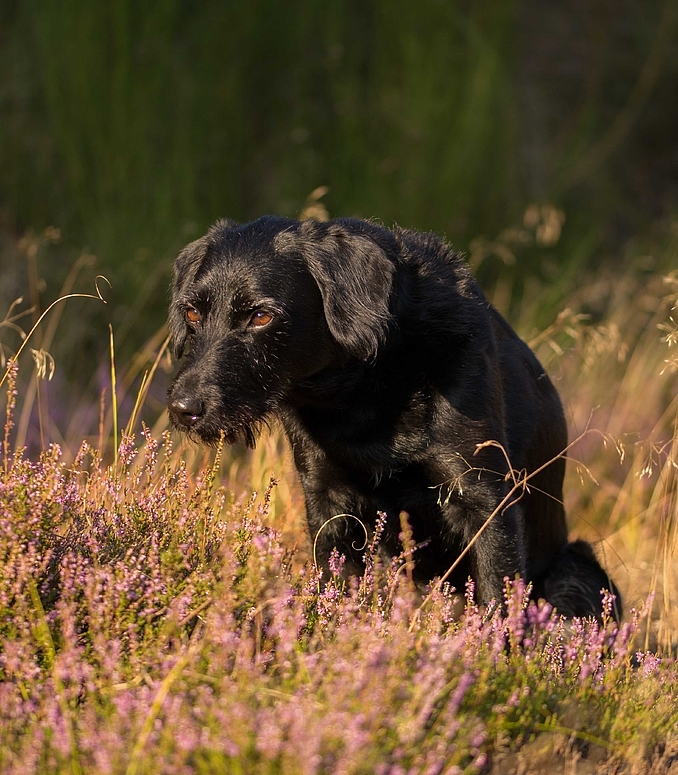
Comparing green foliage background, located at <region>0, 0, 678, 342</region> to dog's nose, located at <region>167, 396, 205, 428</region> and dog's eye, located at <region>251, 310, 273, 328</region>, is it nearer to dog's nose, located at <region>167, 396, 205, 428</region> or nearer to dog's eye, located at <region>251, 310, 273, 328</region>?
dog's eye, located at <region>251, 310, 273, 328</region>

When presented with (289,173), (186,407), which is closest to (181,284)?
(186,407)

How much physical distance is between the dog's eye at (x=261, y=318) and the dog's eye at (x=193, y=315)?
207 millimetres

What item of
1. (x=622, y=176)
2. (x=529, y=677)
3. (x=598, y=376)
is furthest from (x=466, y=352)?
(x=622, y=176)

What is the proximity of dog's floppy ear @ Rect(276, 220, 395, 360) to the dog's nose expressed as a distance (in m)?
0.50

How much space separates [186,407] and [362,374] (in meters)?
0.64

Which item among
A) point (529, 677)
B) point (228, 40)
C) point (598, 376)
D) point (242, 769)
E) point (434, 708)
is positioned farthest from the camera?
point (228, 40)

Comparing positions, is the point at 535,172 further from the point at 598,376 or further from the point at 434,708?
the point at 434,708

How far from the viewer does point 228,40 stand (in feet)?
25.9

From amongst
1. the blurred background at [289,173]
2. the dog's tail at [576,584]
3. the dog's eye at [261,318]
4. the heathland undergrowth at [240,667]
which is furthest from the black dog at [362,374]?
the blurred background at [289,173]

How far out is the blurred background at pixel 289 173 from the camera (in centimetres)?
658

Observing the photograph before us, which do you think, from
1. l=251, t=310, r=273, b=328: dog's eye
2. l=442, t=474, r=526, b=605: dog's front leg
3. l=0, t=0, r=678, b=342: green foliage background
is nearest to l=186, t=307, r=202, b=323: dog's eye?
l=251, t=310, r=273, b=328: dog's eye

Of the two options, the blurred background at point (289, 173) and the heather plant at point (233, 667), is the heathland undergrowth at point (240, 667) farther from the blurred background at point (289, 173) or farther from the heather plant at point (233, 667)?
the blurred background at point (289, 173)

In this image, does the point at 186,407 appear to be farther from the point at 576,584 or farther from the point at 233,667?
the point at 576,584

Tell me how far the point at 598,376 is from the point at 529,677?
4.52 m
